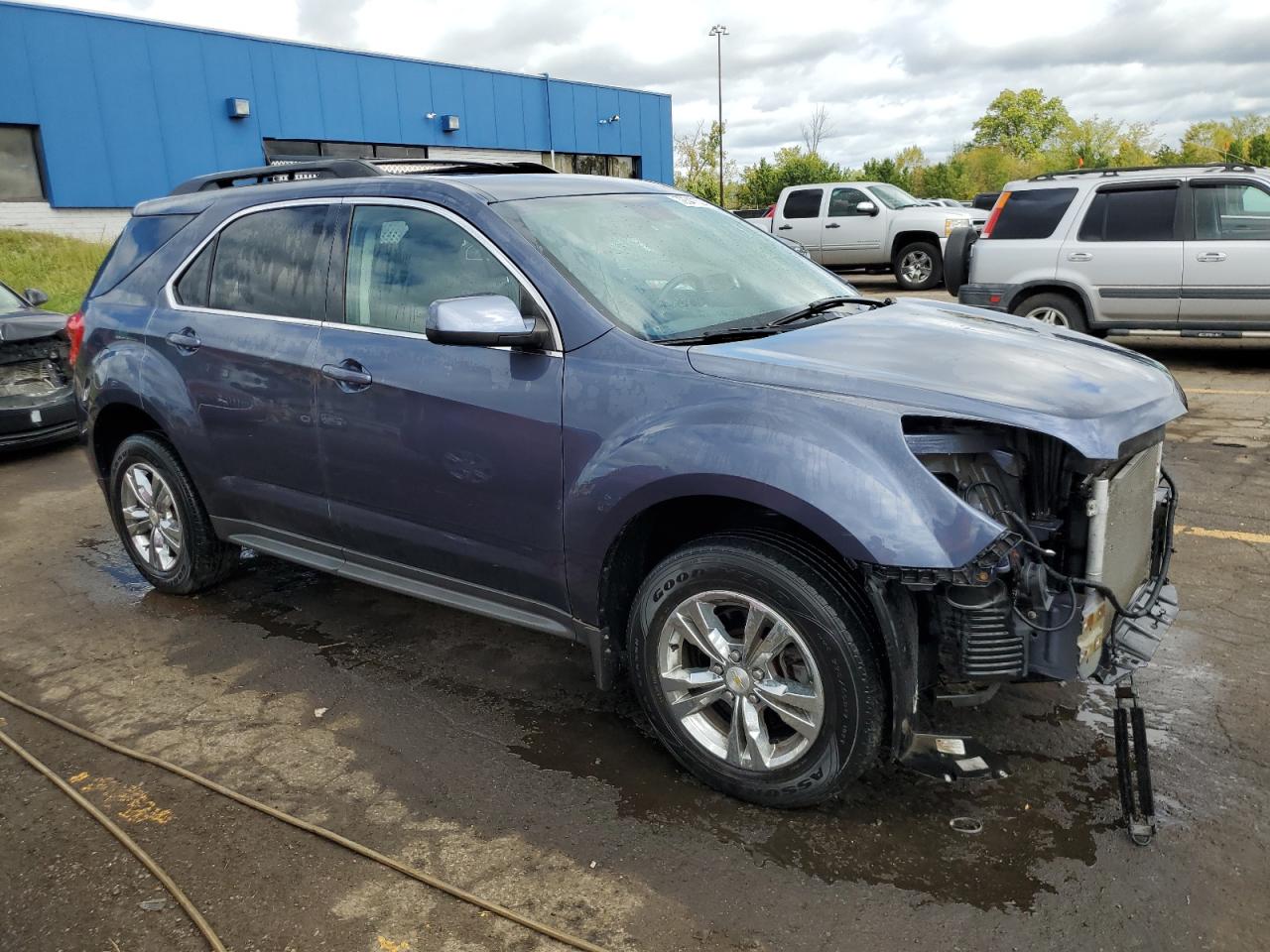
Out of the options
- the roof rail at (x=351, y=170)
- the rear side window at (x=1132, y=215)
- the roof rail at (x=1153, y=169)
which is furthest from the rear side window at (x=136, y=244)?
the rear side window at (x=1132, y=215)

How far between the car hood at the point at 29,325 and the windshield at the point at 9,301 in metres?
0.19

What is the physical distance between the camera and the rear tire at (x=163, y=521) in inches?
184

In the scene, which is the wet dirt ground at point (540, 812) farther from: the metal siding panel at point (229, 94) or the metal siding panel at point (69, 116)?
the metal siding panel at point (229, 94)

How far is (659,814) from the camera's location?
3.00 m

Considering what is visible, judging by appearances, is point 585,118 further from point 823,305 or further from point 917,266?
point 823,305

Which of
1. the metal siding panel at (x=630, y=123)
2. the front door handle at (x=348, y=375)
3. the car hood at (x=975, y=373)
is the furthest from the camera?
the metal siding panel at (x=630, y=123)

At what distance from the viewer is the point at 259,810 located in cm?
309

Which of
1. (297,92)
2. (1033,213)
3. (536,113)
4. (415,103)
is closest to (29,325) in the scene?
(1033,213)

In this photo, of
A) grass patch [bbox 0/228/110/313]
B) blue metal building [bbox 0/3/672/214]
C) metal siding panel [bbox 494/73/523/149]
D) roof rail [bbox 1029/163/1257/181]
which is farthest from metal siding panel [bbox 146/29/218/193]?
roof rail [bbox 1029/163/1257/181]

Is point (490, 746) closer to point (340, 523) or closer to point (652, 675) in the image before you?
point (652, 675)

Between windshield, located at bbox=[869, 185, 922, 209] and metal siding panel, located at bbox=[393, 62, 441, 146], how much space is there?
1483 cm

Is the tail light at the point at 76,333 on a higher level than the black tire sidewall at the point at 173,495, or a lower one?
higher

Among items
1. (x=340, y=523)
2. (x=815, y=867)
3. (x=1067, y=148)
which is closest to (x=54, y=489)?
(x=340, y=523)

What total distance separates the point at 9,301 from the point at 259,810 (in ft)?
24.9
